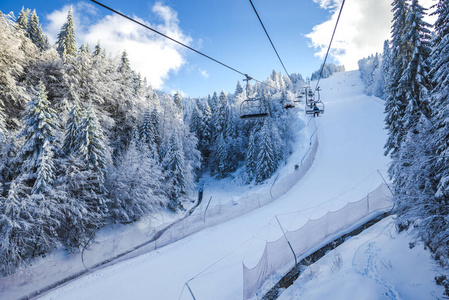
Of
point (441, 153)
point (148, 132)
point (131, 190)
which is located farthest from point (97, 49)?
point (441, 153)

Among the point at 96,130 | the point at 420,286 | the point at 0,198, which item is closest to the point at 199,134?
the point at 96,130

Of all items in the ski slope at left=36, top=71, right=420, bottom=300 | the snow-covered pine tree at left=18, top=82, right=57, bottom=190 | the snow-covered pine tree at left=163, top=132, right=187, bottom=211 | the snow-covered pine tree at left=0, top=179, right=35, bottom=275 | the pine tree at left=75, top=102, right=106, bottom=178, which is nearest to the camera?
the ski slope at left=36, top=71, right=420, bottom=300

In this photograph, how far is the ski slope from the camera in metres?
11.2

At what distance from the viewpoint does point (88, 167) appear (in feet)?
60.0

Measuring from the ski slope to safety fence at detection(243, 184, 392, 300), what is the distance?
1.70 m

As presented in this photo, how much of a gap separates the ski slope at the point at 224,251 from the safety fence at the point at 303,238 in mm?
1701

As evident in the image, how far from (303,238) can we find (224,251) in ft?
18.8

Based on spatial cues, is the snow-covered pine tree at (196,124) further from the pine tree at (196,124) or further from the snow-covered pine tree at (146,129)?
the snow-covered pine tree at (146,129)

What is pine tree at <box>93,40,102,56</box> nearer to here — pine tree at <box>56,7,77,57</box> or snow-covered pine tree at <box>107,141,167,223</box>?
pine tree at <box>56,7,77,57</box>

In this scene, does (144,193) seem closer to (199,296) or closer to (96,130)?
(96,130)

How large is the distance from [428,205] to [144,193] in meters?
23.0

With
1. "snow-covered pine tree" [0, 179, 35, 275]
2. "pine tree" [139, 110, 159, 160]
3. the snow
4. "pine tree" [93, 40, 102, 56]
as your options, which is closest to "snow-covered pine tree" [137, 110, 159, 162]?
"pine tree" [139, 110, 159, 160]

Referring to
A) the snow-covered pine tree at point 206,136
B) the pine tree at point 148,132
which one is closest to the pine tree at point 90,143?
the pine tree at point 148,132

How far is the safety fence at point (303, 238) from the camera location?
8.89 meters
